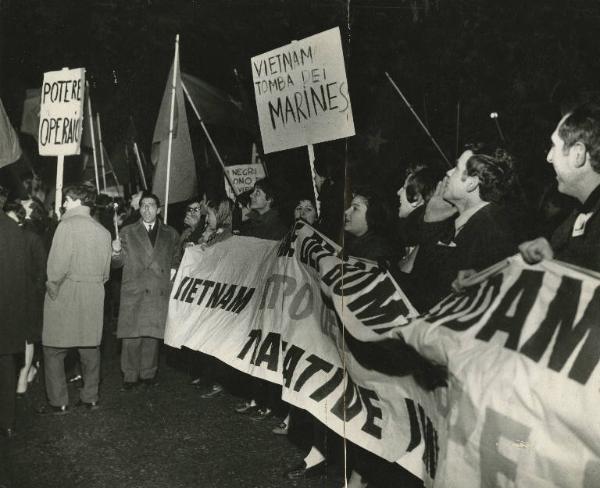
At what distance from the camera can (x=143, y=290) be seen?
802 centimetres

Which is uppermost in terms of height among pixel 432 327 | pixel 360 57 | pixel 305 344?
pixel 360 57

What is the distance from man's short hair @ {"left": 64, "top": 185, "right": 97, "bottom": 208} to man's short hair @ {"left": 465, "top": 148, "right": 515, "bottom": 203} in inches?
165

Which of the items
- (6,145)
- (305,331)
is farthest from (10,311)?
(305,331)

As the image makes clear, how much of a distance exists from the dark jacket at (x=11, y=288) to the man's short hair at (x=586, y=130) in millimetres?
4541

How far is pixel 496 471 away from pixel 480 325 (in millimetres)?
563

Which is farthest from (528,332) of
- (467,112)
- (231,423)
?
(467,112)

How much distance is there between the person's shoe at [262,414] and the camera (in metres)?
6.54

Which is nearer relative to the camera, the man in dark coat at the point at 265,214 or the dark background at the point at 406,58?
the man in dark coat at the point at 265,214

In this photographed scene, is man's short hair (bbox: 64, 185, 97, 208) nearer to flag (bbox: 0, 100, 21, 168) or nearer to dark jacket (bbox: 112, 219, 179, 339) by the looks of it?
flag (bbox: 0, 100, 21, 168)

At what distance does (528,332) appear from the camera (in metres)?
2.78

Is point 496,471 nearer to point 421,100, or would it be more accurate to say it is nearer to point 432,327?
point 432,327

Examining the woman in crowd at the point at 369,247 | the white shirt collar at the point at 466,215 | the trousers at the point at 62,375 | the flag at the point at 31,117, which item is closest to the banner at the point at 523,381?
the white shirt collar at the point at 466,215

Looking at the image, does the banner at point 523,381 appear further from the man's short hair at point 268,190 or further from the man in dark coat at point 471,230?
the man's short hair at point 268,190

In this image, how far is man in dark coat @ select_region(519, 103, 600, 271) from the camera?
2.99 m
